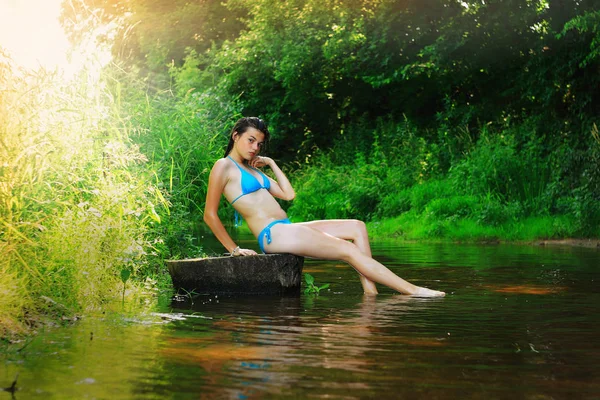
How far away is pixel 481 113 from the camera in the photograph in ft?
82.4

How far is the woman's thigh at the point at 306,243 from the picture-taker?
957 cm

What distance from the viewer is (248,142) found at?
988cm

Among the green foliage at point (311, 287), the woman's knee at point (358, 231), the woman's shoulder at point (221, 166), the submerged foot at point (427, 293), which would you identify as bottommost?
the submerged foot at point (427, 293)

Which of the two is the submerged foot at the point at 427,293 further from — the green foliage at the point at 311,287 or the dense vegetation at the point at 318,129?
the dense vegetation at the point at 318,129

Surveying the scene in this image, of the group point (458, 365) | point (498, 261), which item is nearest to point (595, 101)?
point (498, 261)

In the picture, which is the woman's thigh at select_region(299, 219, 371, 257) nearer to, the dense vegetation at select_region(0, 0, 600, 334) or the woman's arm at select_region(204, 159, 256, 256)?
the woman's arm at select_region(204, 159, 256, 256)

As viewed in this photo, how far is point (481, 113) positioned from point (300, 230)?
1633 cm

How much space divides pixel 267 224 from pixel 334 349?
3.77 metres

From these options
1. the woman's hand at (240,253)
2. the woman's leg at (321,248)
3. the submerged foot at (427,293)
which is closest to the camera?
the submerged foot at (427,293)

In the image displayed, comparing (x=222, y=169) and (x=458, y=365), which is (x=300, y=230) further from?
(x=458, y=365)

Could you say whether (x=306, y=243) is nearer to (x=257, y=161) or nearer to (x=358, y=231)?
(x=358, y=231)

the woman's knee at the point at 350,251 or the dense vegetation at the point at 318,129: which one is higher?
the dense vegetation at the point at 318,129

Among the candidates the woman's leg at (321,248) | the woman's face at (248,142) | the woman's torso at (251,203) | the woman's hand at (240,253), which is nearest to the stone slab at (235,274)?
the woman's hand at (240,253)

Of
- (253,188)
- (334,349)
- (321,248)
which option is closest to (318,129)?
(253,188)
